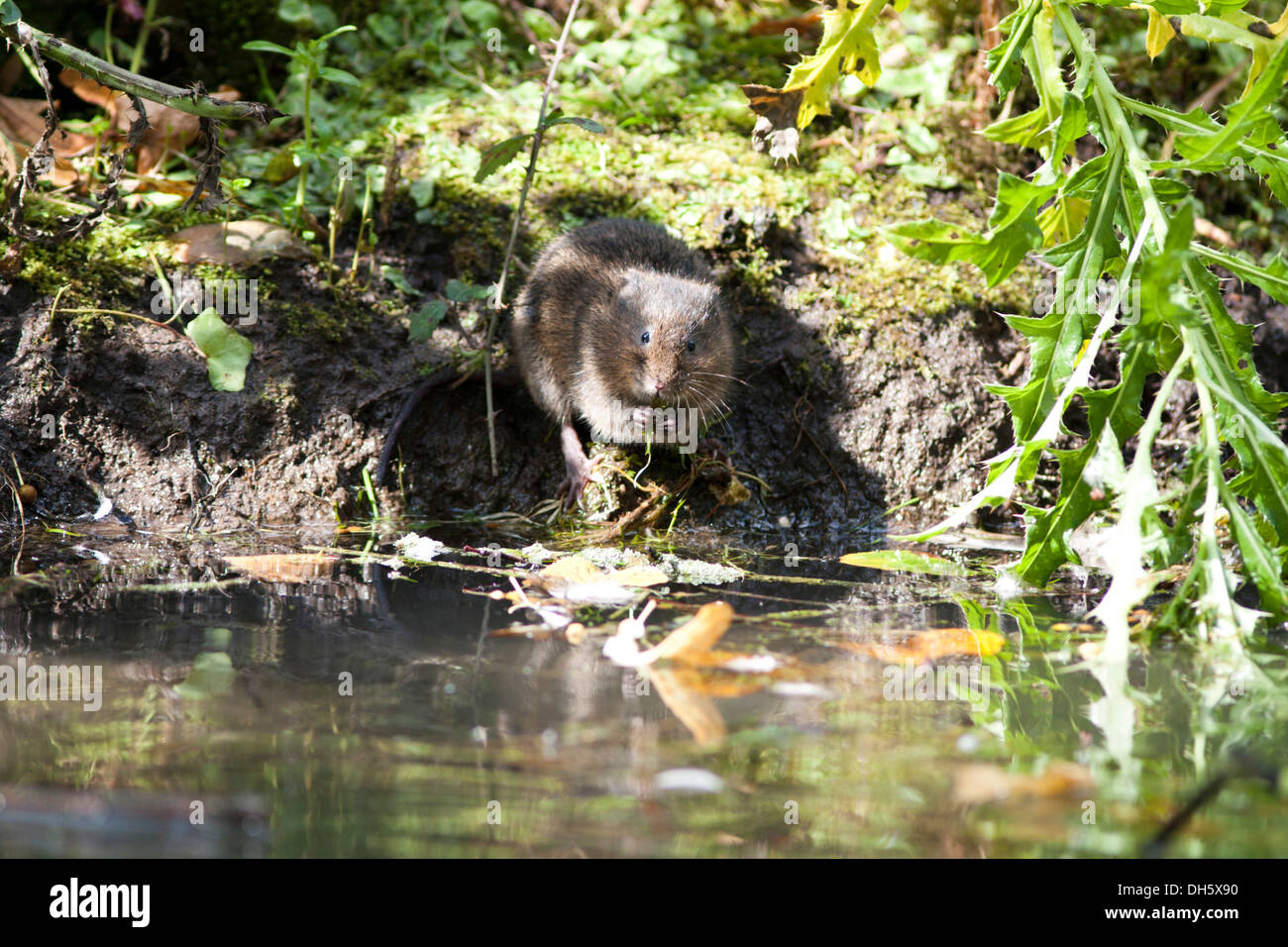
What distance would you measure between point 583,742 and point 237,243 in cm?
374

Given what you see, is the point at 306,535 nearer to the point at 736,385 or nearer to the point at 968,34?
the point at 736,385

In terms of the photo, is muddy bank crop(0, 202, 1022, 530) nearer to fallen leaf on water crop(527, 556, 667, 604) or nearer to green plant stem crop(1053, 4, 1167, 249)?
fallen leaf on water crop(527, 556, 667, 604)

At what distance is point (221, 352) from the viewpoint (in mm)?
4582

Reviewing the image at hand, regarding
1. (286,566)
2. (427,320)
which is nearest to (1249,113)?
(427,320)

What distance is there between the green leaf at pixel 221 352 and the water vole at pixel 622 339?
1.31 meters

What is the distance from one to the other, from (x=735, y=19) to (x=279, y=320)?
3.84 metres

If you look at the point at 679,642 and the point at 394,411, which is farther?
the point at 394,411

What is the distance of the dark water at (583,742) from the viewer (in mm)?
1987

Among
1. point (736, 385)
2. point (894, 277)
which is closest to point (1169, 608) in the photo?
point (736, 385)

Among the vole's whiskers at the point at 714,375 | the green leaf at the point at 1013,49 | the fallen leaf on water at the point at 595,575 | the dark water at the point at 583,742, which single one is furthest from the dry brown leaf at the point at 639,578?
the green leaf at the point at 1013,49

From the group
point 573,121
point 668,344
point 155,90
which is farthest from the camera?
point 668,344

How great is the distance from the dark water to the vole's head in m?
1.63

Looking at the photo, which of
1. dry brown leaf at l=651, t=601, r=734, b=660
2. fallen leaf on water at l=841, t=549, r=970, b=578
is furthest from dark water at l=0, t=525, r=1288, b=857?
fallen leaf on water at l=841, t=549, r=970, b=578

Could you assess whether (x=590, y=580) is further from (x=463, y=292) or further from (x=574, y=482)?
(x=463, y=292)
